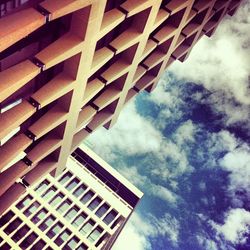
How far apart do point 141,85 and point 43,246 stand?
45.1m

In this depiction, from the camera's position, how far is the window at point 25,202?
56812 mm

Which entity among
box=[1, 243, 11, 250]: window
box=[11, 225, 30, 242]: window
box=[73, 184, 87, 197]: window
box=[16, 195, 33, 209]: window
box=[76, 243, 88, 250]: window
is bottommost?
box=[1, 243, 11, 250]: window

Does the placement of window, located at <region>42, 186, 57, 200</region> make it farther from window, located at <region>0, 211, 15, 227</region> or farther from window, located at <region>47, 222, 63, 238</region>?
window, located at <region>0, 211, 15, 227</region>

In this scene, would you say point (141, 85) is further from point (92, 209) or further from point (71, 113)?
point (92, 209)

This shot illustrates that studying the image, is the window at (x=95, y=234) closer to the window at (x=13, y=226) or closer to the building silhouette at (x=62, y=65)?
the window at (x=13, y=226)

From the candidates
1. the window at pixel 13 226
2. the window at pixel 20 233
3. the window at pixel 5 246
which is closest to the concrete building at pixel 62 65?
the window at pixel 5 246

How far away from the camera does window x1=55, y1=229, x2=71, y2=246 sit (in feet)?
182

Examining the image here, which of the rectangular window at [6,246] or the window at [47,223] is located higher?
the window at [47,223]

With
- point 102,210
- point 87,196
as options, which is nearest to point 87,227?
point 102,210

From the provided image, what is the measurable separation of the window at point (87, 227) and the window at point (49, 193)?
7.35 metres

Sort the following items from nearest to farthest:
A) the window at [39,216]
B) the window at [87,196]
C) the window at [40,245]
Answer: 1. the window at [40,245]
2. the window at [39,216]
3. the window at [87,196]

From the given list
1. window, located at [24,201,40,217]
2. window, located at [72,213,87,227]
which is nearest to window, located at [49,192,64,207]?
window, located at [24,201,40,217]

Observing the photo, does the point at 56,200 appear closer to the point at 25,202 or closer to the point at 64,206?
the point at 64,206

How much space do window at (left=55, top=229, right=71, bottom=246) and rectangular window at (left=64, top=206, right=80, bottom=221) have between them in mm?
2188
